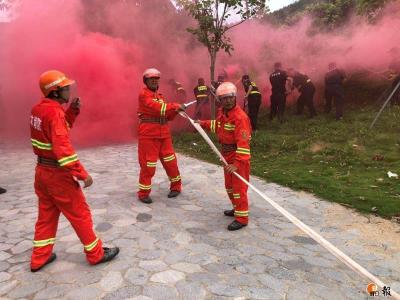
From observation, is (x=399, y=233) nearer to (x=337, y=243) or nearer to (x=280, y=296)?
(x=337, y=243)

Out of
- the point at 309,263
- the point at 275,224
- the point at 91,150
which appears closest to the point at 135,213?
the point at 275,224

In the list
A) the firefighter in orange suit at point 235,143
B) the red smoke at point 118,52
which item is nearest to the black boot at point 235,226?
the firefighter in orange suit at point 235,143

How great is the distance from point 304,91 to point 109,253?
34.0ft

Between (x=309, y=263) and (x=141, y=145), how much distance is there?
3.24 meters

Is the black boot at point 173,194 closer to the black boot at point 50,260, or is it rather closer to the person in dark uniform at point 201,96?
the black boot at point 50,260

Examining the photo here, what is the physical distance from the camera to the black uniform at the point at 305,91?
13.3 metres

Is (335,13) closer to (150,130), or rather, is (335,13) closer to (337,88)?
(337,88)

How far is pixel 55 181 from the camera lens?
4207 millimetres

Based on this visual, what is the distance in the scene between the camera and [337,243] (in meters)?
5.07

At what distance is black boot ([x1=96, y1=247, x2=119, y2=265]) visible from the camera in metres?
4.47

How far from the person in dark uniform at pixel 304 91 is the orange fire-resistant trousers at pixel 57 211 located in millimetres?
10292

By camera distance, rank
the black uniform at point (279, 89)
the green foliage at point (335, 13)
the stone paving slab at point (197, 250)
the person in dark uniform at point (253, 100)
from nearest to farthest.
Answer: the stone paving slab at point (197, 250) < the person in dark uniform at point (253, 100) < the black uniform at point (279, 89) < the green foliage at point (335, 13)

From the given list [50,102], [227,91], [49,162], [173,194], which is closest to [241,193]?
[227,91]

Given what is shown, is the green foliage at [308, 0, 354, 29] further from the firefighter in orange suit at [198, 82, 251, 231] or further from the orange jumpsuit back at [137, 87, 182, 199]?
the firefighter in orange suit at [198, 82, 251, 231]
